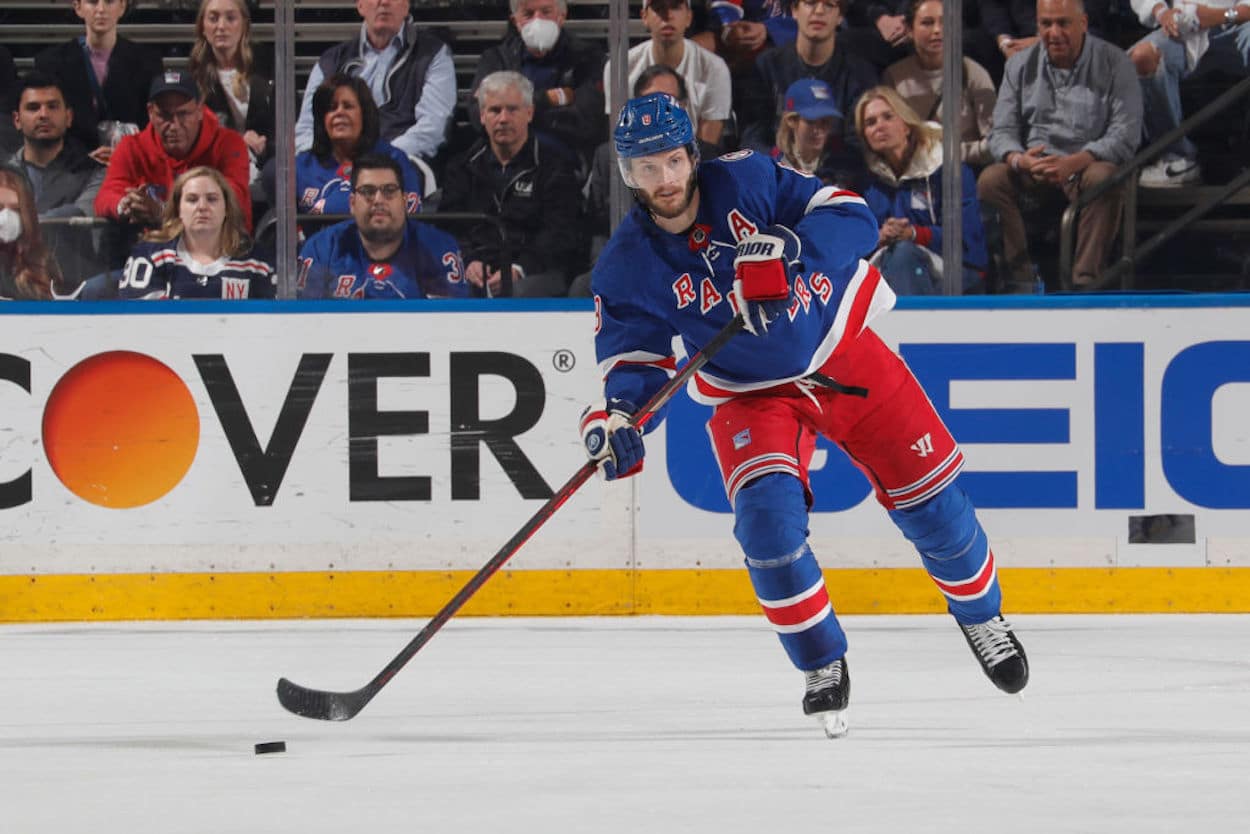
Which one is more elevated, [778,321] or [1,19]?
[1,19]

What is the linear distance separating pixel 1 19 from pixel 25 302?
0.84 meters

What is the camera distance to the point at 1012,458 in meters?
4.90

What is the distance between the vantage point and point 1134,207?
5.04 m

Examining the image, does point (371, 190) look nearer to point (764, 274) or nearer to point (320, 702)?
point (320, 702)

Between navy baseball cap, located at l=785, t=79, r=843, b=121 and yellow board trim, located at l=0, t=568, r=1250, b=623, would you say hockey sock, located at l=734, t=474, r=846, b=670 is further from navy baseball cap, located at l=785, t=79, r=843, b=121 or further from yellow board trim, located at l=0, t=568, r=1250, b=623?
navy baseball cap, located at l=785, t=79, r=843, b=121

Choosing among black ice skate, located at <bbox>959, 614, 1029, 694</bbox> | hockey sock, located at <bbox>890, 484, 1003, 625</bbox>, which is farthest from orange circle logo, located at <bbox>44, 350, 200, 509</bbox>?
black ice skate, located at <bbox>959, 614, 1029, 694</bbox>

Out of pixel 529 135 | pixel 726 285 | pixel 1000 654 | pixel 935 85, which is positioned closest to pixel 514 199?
pixel 529 135

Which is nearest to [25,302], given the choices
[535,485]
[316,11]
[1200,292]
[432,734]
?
[316,11]

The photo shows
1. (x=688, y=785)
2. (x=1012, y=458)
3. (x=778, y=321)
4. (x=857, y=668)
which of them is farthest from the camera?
(x=1012, y=458)

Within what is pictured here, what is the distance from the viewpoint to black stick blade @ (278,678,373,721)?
329 centimetres

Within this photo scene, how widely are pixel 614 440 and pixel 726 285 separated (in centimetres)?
36

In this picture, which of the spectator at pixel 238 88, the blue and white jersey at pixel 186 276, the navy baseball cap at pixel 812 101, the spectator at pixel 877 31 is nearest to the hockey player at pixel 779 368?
the navy baseball cap at pixel 812 101

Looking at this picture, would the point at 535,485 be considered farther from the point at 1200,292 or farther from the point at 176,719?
the point at 1200,292

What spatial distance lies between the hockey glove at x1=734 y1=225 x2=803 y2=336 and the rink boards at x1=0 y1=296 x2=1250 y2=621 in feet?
6.04
